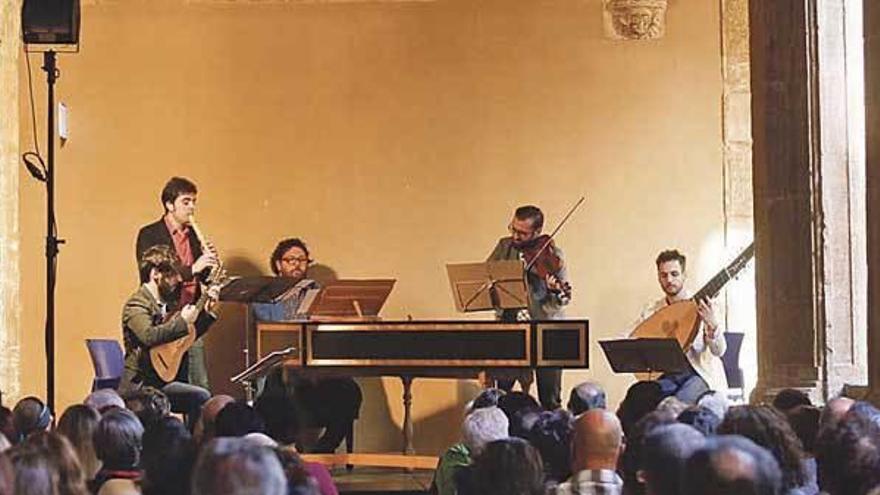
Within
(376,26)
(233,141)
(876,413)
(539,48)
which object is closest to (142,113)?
(233,141)

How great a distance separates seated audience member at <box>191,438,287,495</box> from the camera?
11.3ft

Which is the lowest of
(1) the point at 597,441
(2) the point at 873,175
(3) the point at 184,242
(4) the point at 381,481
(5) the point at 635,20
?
(4) the point at 381,481

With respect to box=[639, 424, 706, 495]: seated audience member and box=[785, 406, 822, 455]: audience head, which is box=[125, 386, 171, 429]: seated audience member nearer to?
box=[785, 406, 822, 455]: audience head

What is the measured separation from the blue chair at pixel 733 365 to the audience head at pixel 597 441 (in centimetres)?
642

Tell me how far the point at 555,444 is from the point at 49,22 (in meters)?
5.67

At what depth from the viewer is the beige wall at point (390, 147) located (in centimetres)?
1295

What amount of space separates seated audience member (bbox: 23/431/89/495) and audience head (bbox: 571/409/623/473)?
1.43 meters

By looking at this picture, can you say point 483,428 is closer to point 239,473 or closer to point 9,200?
point 239,473

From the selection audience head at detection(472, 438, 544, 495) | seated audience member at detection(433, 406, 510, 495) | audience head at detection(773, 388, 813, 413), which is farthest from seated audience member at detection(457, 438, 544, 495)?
audience head at detection(773, 388, 813, 413)

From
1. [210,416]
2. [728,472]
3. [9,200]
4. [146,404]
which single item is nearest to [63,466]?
[728,472]

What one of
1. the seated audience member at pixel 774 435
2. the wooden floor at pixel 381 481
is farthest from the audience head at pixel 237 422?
the wooden floor at pixel 381 481

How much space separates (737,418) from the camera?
496 centimetres

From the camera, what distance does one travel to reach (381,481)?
403 inches

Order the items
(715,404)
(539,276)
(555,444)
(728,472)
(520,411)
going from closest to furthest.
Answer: (728,472) < (555,444) < (520,411) < (715,404) < (539,276)
